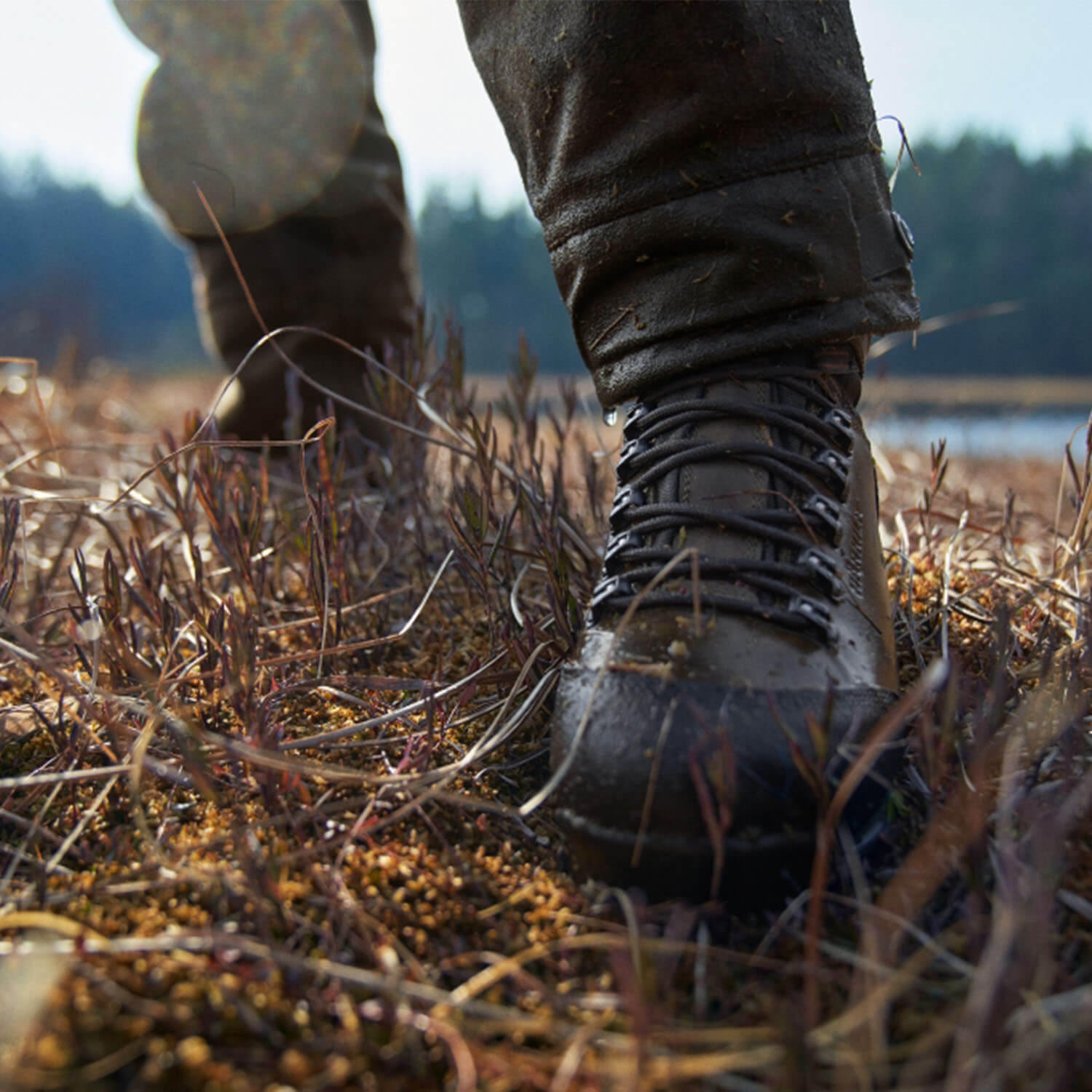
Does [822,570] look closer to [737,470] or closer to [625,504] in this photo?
[737,470]

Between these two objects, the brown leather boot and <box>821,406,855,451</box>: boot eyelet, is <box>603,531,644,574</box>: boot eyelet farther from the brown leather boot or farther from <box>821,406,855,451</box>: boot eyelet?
the brown leather boot

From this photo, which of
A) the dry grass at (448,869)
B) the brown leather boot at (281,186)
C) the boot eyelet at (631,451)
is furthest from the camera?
the brown leather boot at (281,186)

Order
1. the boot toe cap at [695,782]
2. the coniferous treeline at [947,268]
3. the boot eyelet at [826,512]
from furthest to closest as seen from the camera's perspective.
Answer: the coniferous treeline at [947,268] → the boot eyelet at [826,512] → the boot toe cap at [695,782]

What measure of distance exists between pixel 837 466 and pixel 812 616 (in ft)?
1.02

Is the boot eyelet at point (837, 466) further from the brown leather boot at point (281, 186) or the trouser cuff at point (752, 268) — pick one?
the brown leather boot at point (281, 186)

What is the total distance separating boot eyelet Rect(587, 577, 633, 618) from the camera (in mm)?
1341

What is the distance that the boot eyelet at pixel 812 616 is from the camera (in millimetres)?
1252

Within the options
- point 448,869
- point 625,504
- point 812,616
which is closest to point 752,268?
point 625,504

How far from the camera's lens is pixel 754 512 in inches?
52.7

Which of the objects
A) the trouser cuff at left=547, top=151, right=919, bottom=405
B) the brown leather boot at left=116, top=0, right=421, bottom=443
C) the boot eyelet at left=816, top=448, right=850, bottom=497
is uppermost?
the brown leather boot at left=116, top=0, right=421, bottom=443

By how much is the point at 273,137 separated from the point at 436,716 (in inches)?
82.2

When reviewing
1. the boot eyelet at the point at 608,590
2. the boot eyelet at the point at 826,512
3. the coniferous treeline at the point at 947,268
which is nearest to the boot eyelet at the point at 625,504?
the boot eyelet at the point at 608,590

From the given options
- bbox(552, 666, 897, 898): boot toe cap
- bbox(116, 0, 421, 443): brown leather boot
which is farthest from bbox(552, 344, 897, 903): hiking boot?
bbox(116, 0, 421, 443): brown leather boot

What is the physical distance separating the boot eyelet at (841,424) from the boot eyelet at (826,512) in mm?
136
